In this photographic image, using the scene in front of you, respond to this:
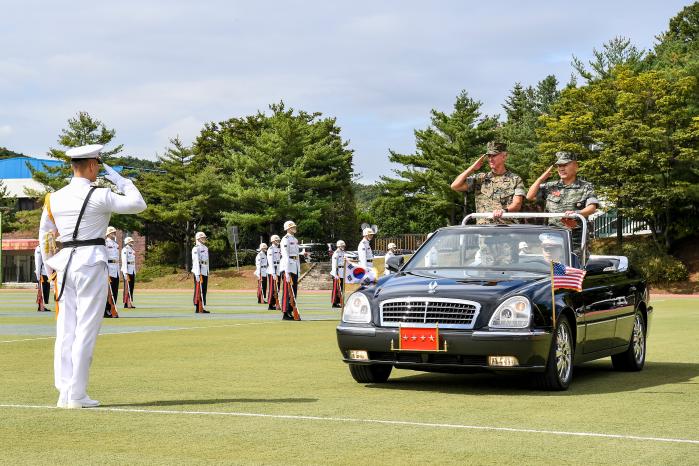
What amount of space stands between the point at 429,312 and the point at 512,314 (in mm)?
742

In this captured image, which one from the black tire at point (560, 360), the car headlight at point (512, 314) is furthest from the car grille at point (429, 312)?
the black tire at point (560, 360)

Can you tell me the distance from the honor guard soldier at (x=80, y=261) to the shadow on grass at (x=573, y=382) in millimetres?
3006

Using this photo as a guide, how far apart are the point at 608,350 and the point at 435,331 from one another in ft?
8.85

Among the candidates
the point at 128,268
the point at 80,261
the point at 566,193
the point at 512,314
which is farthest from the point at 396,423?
the point at 128,268

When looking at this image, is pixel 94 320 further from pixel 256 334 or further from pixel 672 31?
pixel 672 31

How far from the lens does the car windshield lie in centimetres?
1173

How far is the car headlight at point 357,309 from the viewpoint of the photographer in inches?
441

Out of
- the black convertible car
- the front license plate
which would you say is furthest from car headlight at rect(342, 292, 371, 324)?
the front license plate

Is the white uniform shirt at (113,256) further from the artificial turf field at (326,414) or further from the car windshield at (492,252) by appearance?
the car windshield at (492,252)

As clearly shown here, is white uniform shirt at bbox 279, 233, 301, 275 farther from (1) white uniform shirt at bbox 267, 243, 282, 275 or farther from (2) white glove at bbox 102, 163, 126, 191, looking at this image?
(2) white glove at bbox 102, 163, 126, 191

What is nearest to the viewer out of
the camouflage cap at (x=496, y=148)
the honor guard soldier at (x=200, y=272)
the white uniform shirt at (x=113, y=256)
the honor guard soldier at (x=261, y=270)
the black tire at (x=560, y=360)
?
the black tire at (x=560, y=360)

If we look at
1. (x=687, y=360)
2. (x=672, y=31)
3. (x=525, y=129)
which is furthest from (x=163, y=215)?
(x=687, y=360)

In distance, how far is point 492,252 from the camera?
39.3ft

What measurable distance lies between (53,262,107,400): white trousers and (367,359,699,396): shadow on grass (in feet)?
9.73
